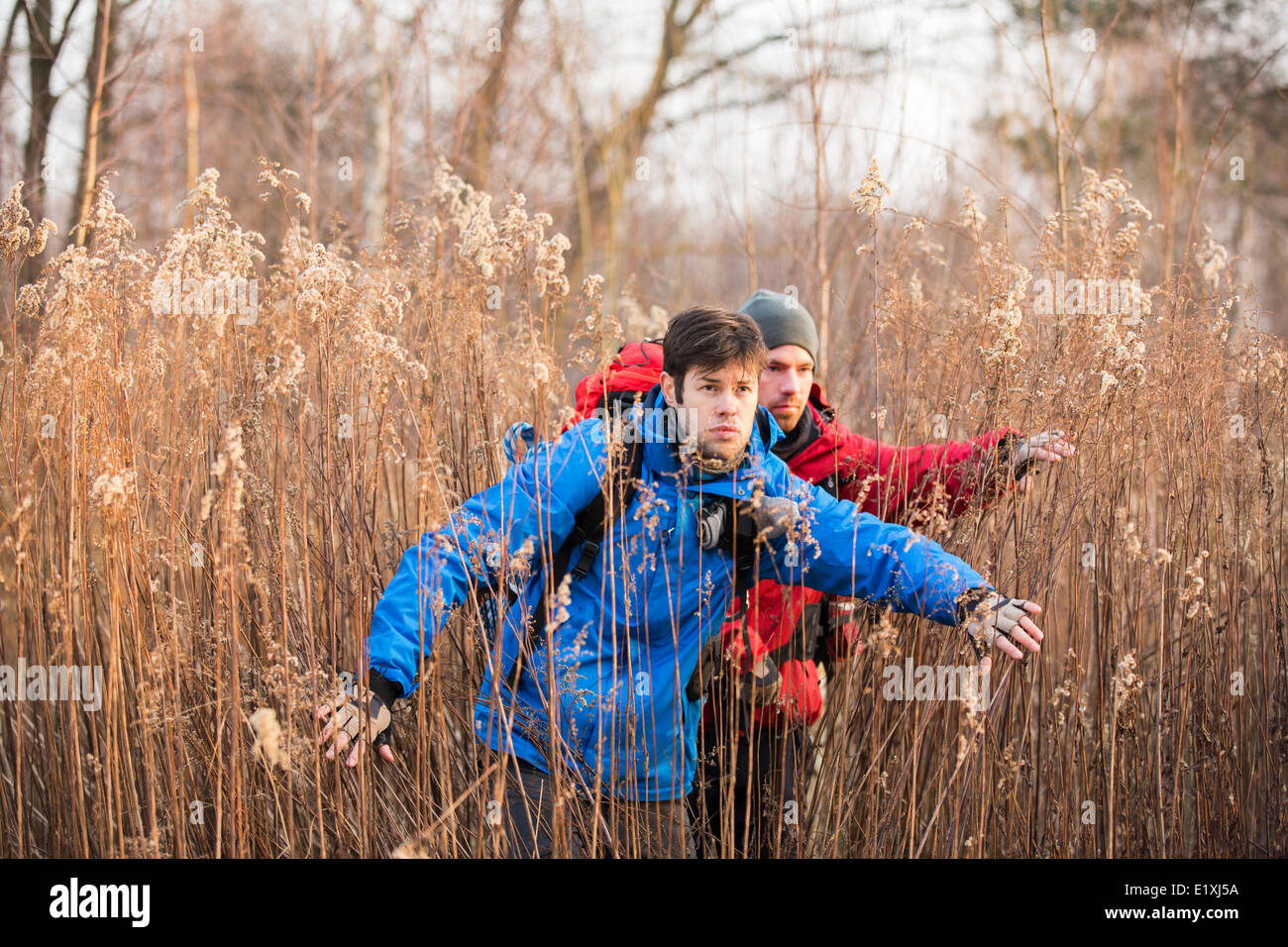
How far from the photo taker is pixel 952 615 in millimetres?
1815

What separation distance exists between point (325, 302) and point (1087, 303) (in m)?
1.63

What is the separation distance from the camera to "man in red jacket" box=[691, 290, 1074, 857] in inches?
78.5

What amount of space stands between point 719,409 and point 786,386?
0.66 metres

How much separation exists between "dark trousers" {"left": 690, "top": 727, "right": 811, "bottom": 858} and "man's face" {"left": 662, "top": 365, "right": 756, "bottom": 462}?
21.2 inches

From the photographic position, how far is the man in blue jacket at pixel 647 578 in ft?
5.65

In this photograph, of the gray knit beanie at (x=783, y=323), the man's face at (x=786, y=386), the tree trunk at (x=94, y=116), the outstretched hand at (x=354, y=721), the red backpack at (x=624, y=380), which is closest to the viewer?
the outstretched hand at (x=354, y=721)

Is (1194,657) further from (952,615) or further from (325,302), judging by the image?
(325,302)

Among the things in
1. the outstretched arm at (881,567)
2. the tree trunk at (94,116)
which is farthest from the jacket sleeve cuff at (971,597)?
the tree trunk at (94,116)

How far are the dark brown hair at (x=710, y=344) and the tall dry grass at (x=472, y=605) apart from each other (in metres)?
0.15

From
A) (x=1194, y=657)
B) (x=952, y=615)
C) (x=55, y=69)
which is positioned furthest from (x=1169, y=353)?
(x=55, y=69)

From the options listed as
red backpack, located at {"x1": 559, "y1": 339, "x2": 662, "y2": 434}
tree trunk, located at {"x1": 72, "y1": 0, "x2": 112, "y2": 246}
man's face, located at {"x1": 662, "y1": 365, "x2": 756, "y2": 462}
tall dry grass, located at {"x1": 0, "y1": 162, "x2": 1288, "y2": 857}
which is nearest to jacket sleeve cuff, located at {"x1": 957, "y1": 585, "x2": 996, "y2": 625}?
tall dry grass, located at {"x1": 0, "y1": 162, "x2": 1288, "y2": 857}

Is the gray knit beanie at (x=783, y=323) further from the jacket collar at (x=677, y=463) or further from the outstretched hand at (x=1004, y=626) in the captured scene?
the outstretched hand at (x=1004, y=626)

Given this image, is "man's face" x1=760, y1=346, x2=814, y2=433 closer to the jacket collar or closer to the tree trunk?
the jacket collar

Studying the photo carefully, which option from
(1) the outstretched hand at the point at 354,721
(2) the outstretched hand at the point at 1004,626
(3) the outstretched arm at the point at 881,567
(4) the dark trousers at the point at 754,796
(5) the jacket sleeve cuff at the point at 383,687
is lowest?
(4) the dark trousers at the point at 754,796
